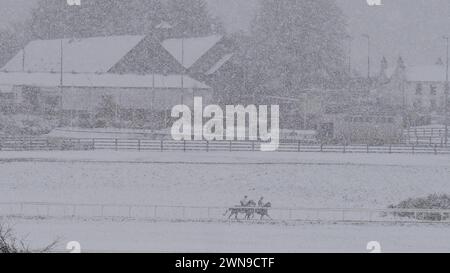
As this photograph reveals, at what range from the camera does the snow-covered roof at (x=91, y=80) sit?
4188 cm

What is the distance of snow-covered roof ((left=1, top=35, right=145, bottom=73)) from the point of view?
43969 mm

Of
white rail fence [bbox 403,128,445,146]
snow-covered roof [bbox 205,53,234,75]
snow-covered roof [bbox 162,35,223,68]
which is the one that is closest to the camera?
white rail fence [bbox 403,128,445,146]

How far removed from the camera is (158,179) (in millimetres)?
29844

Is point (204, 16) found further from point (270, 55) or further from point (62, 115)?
point (62, 115)

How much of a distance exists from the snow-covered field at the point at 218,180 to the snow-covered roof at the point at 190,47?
16348 millimetres

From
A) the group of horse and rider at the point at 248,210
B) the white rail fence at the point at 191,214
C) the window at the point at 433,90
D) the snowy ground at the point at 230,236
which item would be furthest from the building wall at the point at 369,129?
the snowy ground at the point at 230,236

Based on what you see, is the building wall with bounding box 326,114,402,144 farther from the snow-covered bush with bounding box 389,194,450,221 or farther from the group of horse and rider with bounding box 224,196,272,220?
the group of horse and rider with bounding box 224,196,272,220

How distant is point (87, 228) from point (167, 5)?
26.2 m

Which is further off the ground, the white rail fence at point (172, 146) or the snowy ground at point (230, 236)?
the white rail fence at point (172, 146)

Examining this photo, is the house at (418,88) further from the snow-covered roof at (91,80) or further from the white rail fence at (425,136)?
the snow-covered roof at (91,80)

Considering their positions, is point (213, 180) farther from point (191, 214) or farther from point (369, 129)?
point (369, 129)

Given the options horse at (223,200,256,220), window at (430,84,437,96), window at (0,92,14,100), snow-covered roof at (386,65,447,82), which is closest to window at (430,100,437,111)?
window at (430,84,437,96)

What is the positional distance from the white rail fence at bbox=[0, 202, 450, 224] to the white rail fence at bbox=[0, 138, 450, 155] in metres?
8.42
